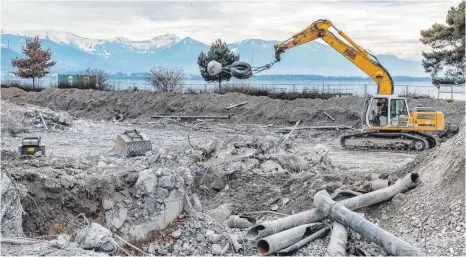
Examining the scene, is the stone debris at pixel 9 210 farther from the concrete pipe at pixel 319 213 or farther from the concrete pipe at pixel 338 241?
the concrete pipe at pixel 338 241

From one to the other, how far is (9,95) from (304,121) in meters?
18.9

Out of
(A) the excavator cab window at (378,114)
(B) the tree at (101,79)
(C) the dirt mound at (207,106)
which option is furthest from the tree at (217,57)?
(A) the excavator cab window at (378,114)

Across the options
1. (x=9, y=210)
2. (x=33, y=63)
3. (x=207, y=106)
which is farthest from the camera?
(x=33, y=63)

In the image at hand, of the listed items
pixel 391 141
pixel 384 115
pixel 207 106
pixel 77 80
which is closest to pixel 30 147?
pixel 384 115

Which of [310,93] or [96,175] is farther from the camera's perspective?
[310,93]

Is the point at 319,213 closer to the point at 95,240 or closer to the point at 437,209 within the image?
the point at 437,209

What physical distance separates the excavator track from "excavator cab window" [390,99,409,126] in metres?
0.37

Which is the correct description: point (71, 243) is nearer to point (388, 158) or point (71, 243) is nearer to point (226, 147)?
point (226, 147)

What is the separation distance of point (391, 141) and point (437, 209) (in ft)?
30.6

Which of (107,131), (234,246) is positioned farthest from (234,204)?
(107,131)

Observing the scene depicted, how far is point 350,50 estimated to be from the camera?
18.5m

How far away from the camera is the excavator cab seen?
1795cm

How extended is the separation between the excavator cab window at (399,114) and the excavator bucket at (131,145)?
781 cm

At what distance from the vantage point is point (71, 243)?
8.40m
